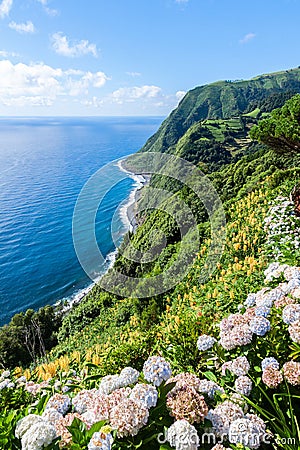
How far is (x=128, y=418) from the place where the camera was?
4.24 feet

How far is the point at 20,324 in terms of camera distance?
24.5m

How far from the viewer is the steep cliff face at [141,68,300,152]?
343 feet

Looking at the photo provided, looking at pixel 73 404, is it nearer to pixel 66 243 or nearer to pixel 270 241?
pixel 270 241

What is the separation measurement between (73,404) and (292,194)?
6.77m

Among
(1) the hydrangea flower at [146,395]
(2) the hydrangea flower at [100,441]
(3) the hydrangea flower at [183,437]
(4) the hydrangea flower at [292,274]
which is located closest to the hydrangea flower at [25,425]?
(2) the hydrangea flower at [100,441]

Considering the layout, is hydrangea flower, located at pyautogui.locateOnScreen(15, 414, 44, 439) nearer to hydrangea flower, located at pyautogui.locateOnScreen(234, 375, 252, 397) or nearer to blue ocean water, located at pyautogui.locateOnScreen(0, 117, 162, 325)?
hydrangea flower, located at pyautogui.locateOnScreen(234, 375, 252, 397)

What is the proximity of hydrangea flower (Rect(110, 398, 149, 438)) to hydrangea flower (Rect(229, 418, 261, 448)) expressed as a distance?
0.38 m

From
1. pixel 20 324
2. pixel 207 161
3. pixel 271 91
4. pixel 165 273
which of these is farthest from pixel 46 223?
pixel 271 91

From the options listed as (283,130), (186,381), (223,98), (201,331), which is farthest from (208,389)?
(223,98)

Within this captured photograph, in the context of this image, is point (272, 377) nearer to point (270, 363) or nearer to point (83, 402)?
point (270, 363)

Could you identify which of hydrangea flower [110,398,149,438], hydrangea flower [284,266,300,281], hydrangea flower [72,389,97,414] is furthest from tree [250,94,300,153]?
hydrangea flower [110,398,149,438]

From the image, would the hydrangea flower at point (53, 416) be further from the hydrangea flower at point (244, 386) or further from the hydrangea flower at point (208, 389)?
the hydrangea flower at point (244, 386)

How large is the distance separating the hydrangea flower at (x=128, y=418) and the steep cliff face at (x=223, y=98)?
96752 millimetres

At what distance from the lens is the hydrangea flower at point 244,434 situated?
1.35 meters
